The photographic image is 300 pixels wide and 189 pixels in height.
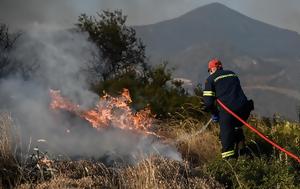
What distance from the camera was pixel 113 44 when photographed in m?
20.5

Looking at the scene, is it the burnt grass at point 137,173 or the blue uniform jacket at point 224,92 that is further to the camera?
the blue uniform jacket at point 224,92

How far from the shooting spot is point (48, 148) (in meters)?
7.83

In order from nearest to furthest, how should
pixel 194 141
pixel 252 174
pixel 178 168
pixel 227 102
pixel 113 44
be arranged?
1. pixel 178 168
2. pixel 252 174
3. pixel 227 102
4. pixel 194 141
5. pixel 113 44

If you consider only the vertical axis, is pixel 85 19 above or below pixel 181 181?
Result: above

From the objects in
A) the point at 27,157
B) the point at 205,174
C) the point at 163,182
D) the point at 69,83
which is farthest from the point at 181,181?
the point at 69,83

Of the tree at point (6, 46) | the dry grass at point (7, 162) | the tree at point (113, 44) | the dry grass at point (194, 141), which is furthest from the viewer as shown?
the tree at point (113, 44)

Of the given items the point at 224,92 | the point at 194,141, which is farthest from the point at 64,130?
the point at 224,92

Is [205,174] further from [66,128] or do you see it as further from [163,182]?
[66,128]

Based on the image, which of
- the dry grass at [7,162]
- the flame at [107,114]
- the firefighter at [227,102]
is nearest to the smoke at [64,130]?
the flame at [107,114]

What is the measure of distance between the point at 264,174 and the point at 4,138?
3.27m

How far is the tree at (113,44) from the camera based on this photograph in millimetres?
20547

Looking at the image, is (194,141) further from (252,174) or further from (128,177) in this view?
(128,177)

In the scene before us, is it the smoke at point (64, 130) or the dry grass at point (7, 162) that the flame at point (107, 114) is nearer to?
the smoke at point (64, 130)

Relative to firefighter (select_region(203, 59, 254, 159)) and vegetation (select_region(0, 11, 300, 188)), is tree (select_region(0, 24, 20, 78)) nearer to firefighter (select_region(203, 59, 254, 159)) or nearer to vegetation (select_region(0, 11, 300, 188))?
vegetation (select_region(0, 11, 300, 188))
